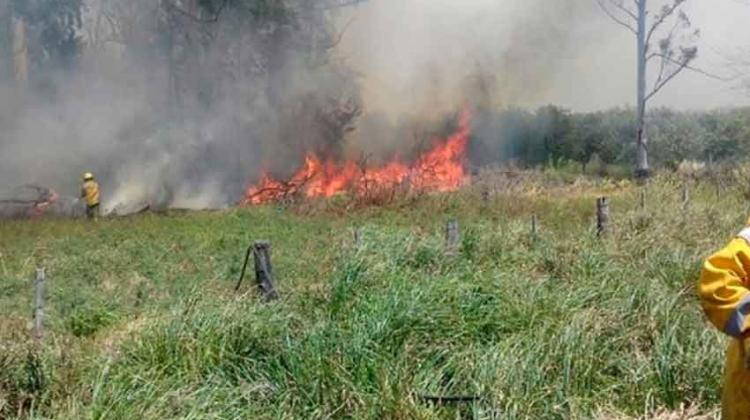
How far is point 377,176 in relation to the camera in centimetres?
2414

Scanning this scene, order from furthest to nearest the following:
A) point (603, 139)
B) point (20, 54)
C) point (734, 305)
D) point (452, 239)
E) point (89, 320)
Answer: point (603, 139) → point (20, 54) → point (452, 239) → point (89, 320) → point (734, 305)

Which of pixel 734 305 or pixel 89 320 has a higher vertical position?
pixel 734 305

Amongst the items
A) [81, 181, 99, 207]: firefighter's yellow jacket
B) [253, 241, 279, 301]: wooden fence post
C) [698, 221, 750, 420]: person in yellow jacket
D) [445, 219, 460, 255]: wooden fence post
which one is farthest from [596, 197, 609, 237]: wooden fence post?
[81, 181, 99, 207]: firefighter's yellow jacket

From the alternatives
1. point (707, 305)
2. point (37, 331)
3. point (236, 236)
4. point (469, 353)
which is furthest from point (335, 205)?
point (707, 305)

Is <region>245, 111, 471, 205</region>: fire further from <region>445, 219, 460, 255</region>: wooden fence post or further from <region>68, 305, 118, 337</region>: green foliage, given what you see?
<region>68, 305, 118, 337</region>: green foliage

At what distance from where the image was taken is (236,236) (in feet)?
45.2

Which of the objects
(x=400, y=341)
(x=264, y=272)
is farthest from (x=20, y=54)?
(x=400, y=341)

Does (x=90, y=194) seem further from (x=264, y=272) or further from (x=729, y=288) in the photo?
(x=729, y=288)

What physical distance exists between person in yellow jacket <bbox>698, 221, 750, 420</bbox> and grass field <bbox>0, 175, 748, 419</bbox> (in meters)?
1.19

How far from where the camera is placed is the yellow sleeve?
2934mm

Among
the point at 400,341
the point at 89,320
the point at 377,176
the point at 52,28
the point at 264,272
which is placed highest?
the point at 52,28

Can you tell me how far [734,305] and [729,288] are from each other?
70 mm

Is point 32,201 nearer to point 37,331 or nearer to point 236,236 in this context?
point 236,236

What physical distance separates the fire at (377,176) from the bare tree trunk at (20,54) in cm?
863
